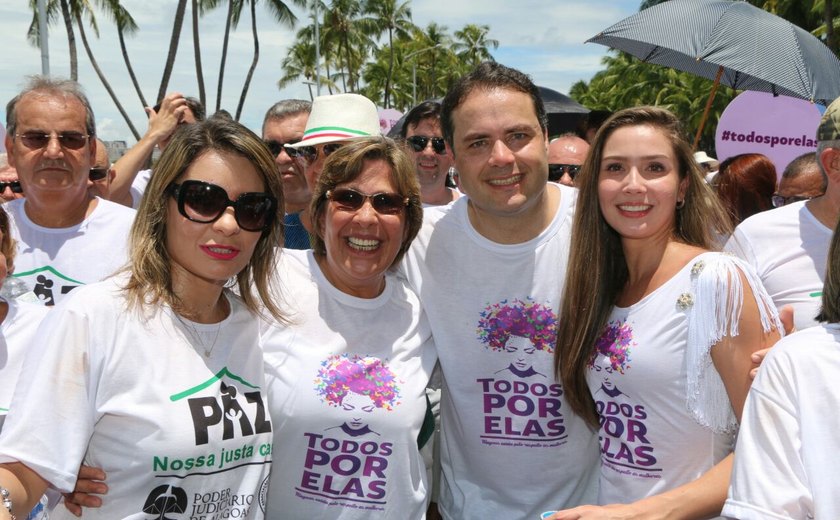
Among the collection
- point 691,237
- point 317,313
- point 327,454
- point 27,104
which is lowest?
point 327,454

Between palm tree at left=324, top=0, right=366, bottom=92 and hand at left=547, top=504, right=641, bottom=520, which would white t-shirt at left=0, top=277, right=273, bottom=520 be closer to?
hand at left=547, top=504, right=641, bottom=520

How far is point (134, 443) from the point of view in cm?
211

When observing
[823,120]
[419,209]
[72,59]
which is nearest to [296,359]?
[419,209]

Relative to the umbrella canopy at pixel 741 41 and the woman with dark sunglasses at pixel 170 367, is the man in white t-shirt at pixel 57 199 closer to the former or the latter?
the woman with dark sunglasses at pixel 170 367

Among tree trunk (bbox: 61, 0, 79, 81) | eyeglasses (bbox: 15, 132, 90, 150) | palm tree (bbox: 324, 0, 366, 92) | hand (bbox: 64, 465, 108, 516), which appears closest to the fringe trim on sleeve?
hand (bbox: 64, 465, 108, 516)

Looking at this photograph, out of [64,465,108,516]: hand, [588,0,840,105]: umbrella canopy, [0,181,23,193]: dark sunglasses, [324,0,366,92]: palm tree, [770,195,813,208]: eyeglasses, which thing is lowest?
[64,465,108,516]: hand

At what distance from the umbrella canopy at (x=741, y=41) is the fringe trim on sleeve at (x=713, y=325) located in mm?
4013

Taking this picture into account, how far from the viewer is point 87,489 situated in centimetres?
206

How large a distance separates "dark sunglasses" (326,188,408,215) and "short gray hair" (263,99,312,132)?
2560mm

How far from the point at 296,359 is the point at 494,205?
1.05 m

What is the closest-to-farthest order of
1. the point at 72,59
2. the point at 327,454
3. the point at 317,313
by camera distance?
the point at 327,454 → the point at 317,313 → the point at 72,59

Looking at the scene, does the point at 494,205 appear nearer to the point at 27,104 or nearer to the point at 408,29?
the point at 27,104

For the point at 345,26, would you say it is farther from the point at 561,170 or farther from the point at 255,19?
the point at 561,170

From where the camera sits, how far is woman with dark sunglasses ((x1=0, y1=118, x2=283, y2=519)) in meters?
1.98
